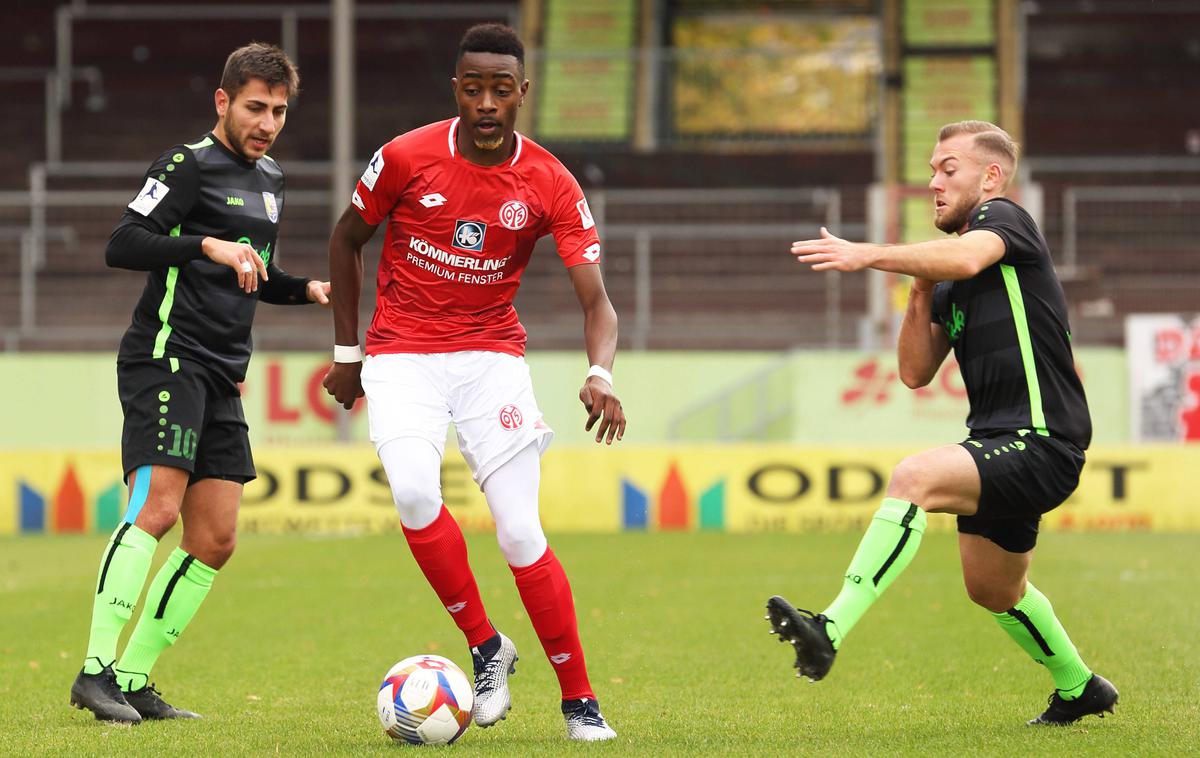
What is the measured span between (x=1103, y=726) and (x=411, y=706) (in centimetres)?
241

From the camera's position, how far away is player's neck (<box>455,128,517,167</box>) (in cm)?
581

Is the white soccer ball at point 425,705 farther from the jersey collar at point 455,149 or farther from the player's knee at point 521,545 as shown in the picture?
the jersey collar at point 455,149

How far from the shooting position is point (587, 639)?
337 inches

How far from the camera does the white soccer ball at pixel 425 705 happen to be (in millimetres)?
5559

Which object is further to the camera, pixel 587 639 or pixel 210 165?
pixel 587 639

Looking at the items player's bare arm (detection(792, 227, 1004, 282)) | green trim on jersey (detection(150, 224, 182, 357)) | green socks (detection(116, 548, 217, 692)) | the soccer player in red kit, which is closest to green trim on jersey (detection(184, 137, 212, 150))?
green trim on jersey (detection(150, 224, 182, 357))

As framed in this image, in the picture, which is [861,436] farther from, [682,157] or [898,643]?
[898,643]

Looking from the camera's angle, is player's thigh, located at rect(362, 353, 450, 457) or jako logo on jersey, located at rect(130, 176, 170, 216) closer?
player's thigh, located at rect(362, 353, 450, 457)

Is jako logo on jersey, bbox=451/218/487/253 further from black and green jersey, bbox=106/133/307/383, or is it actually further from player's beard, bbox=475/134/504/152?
black and green jersey, bbox=106/133/307/383

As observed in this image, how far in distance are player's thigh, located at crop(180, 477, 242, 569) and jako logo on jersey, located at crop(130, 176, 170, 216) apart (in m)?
1.04

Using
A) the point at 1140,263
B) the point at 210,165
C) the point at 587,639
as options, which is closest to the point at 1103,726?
the point at 587,639

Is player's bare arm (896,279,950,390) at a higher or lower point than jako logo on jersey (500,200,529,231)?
lower

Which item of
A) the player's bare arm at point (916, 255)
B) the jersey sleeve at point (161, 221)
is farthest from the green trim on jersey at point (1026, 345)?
the jersey sleeve at point (161, 221)

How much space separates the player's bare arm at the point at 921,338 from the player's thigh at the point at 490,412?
1294 millimetres
